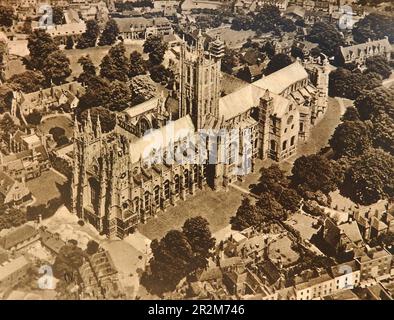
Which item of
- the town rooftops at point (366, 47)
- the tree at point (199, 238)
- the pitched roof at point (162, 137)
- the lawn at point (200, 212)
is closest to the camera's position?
the tree at point (199, 238)

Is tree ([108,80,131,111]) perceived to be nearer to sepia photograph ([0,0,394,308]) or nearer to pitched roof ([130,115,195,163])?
sepia photograph ([0,0,394,308])

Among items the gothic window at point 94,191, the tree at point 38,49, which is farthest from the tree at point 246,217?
the tree at point 38,49

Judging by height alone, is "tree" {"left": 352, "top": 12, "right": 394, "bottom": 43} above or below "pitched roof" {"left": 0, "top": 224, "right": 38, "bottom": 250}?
above

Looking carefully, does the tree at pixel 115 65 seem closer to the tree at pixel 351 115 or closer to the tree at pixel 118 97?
the tree at pixel 118 97

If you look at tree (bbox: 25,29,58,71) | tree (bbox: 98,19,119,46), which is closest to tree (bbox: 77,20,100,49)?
tree (bbox: 98,19,119,46)

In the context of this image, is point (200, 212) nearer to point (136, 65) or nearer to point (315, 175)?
point (315, 175)
